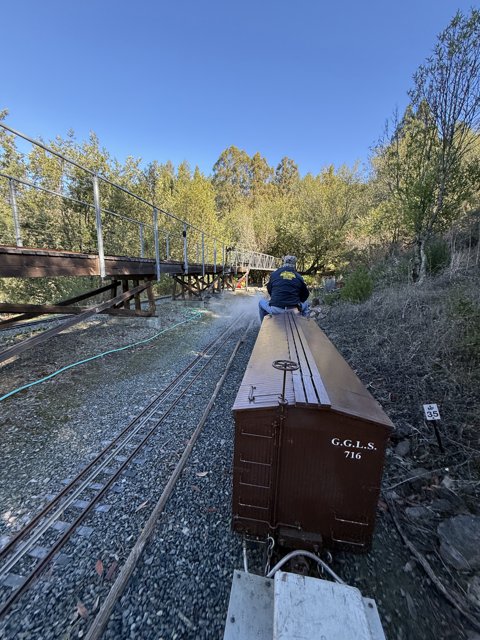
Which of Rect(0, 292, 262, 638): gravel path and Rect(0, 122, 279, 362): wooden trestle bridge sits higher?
Rect(0, 122, 279, 362): wooden trestle bridge

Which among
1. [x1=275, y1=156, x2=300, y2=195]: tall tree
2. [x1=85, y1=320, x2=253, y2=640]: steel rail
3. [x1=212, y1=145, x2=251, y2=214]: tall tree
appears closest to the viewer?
[x1=85, y1=320, x2=253, y2=640]: steel rail

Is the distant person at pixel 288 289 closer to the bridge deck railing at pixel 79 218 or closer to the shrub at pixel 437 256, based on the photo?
the bridge deck railing at pixel 79 218

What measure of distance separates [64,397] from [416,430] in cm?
438

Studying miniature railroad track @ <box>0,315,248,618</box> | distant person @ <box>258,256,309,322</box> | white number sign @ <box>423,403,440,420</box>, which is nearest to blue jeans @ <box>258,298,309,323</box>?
distant person @ <box>258,256,309,322</box>

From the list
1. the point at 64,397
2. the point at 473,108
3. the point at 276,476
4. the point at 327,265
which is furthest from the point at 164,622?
the point at 327,265

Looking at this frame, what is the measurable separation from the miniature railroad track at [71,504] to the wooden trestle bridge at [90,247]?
65.4 inches

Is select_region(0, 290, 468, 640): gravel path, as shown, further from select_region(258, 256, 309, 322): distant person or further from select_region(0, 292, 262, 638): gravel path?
select_region(258, 256, 309, 322): distant person

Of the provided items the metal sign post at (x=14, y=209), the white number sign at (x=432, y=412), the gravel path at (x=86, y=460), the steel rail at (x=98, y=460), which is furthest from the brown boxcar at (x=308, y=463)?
the metal sign post at (x=14, y=209)

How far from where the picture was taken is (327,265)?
26.4 meters

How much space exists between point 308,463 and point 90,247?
13067mm

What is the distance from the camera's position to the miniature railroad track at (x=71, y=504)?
183 centimetres

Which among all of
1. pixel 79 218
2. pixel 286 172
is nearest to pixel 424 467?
pixel 79 218

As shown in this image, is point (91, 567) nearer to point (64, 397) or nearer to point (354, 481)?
point (354, 481)

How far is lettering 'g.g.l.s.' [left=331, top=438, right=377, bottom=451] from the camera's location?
170 cm
